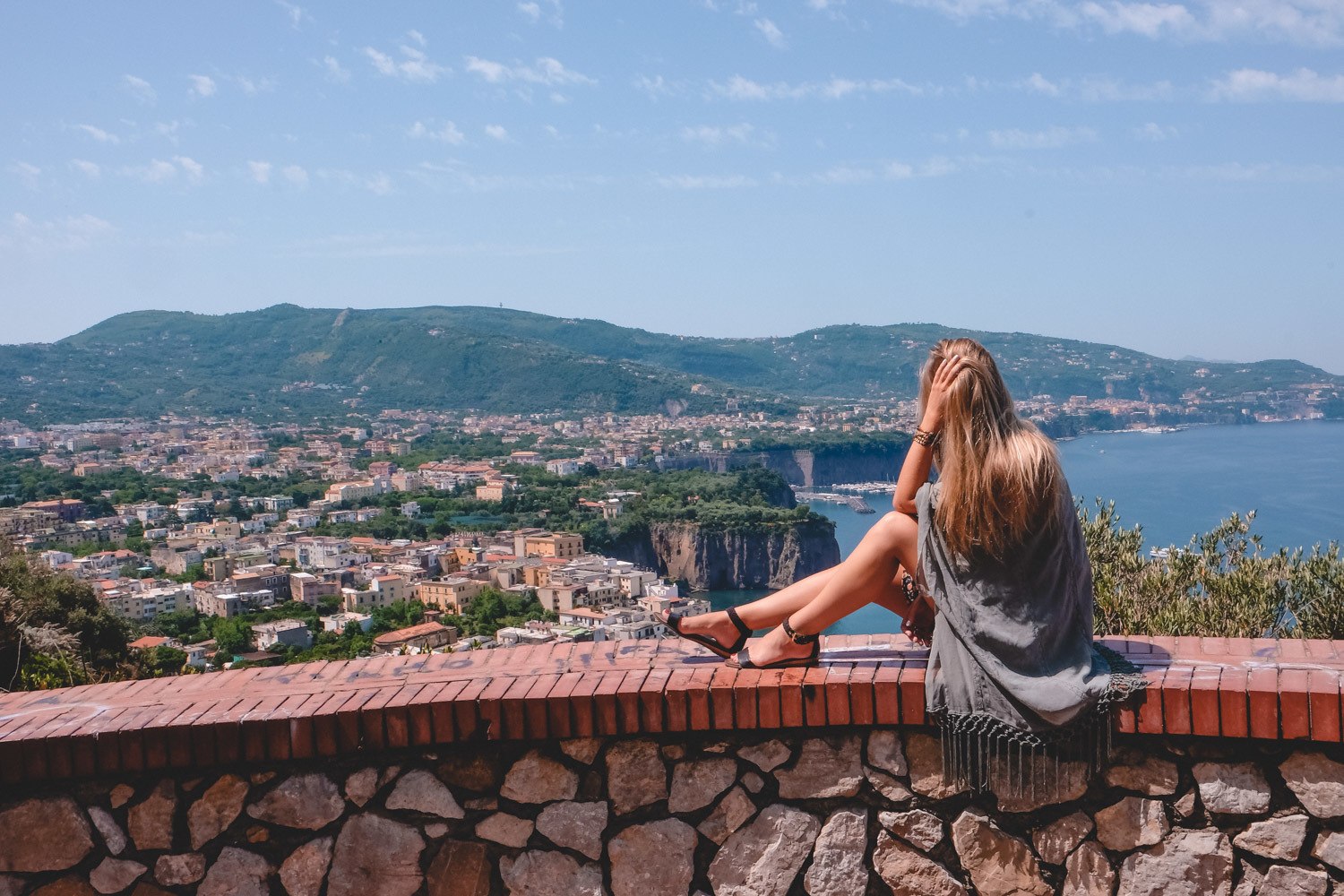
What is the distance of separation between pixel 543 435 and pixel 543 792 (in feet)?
289

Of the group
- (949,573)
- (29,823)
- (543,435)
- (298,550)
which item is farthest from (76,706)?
(543,435)

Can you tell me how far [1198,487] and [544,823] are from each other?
163 ft

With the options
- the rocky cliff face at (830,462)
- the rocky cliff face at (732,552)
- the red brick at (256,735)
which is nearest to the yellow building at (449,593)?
the rocky cliff face at (732,552)

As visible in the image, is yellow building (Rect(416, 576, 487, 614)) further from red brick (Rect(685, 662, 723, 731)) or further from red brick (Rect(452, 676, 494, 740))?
red brick (Rect(685, 662, 723, 731))

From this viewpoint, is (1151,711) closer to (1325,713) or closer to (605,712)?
(1325,713)

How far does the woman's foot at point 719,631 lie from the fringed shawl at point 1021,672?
1.55ft

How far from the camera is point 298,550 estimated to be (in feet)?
136

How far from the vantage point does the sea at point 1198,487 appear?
32.3 metres

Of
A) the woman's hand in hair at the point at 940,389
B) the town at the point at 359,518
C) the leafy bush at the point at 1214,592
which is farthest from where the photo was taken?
the town at the point at 359,518

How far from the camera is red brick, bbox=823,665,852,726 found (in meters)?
1.97

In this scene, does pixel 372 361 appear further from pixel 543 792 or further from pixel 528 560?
pixel 543 792

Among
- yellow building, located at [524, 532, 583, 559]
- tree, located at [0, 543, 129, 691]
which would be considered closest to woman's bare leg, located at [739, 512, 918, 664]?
tree, located at [0, 543, 129, 691]

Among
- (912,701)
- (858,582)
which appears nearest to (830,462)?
(858,582)

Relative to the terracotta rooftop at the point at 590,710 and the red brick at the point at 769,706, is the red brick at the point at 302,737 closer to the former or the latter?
the terracotta rooftop at the point at 590,710
